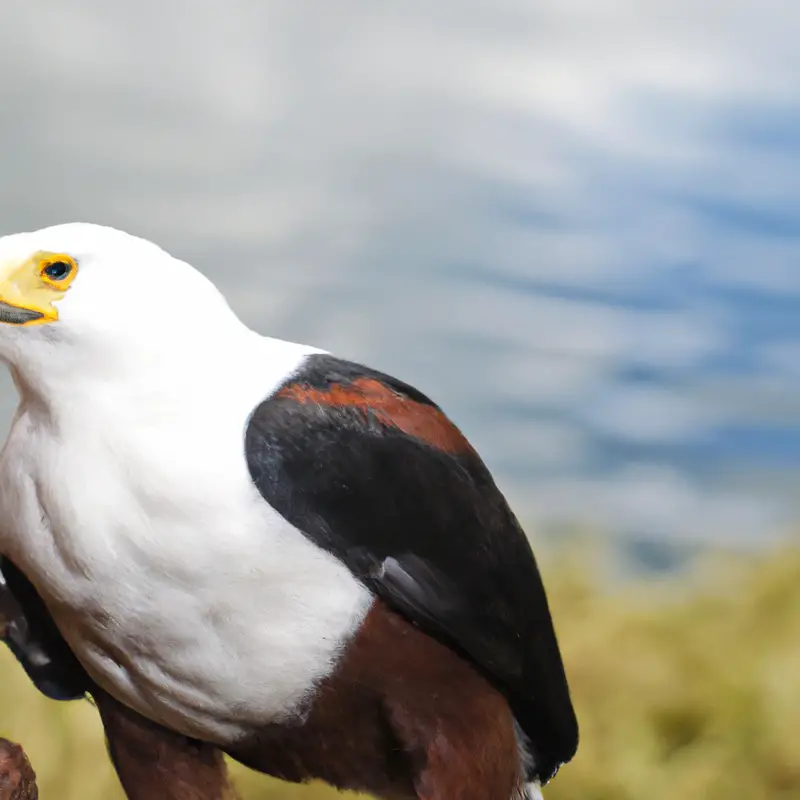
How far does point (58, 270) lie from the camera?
0.89 metres

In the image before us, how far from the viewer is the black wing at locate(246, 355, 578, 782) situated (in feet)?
2.88

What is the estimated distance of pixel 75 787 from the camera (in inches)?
57.2

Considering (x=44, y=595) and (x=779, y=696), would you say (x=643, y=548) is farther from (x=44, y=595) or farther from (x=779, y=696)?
(x=44, y=595)

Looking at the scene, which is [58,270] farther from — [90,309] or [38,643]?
[38,643]

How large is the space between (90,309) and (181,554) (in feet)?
0.71

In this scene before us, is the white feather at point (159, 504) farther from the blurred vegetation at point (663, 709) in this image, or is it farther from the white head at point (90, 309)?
the blurred vegetation at point (663, 709)

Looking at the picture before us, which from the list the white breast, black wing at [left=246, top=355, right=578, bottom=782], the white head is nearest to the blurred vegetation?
black wing at [left=246, top=355, right=578, bottom=782]

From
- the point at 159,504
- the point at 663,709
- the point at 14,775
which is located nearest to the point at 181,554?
the point at 159,504

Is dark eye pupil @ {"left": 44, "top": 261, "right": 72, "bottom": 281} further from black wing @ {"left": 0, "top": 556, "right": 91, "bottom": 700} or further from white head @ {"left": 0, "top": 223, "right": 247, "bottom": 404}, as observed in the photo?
black wing @ {"left": 0, "top": 556, "right": 91, "bottom": 700}

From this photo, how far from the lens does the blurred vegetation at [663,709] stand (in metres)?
1.41

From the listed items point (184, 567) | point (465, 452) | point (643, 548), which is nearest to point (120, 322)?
point (184, 567)

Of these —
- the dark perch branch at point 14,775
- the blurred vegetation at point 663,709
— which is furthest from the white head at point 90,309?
the blurred vegetation at point 663,709

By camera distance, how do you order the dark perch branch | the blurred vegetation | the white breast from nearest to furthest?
the white breast
the dark perch branch
the blurred vegetation

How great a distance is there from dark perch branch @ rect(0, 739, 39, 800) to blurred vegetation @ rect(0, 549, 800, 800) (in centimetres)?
49
